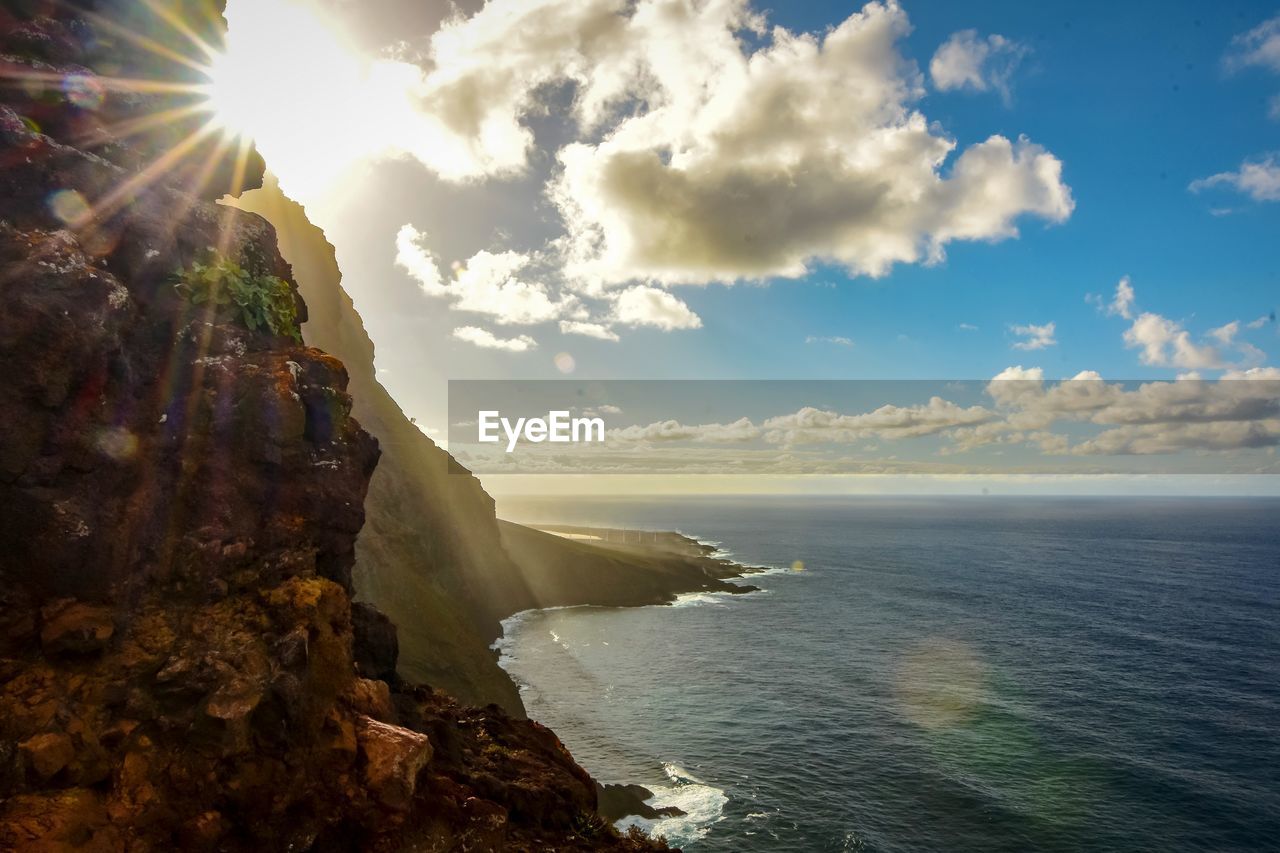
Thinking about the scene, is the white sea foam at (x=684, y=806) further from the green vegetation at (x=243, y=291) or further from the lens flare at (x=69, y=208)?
the lens flare at (x=69, y=208)

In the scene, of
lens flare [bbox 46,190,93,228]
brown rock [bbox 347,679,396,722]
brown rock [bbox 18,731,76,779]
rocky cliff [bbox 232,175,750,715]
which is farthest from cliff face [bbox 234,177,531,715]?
lens flare [bbox 46,190,93,228]

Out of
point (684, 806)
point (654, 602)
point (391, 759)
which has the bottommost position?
point (654, 602)

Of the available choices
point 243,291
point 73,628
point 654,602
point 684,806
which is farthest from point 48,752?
point 654,602

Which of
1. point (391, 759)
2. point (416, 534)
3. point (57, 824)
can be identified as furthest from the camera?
point (416, 534)

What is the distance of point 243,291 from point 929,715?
65124 millimetres

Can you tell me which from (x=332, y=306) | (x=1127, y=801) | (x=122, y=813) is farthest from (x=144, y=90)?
(x=332, y=306)

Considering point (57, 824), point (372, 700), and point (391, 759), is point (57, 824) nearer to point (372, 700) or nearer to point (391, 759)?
point (391, 759)

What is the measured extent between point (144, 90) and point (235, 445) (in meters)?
11.5

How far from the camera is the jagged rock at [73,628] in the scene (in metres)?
13.4

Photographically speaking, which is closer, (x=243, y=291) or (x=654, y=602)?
(x=243, y=291)

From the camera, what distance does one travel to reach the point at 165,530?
51.0 feet

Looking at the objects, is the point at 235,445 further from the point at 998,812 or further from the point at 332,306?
the point at 332,306

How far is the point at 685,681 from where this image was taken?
72.2 metres

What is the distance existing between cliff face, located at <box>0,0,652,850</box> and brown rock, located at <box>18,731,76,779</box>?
37 mm
